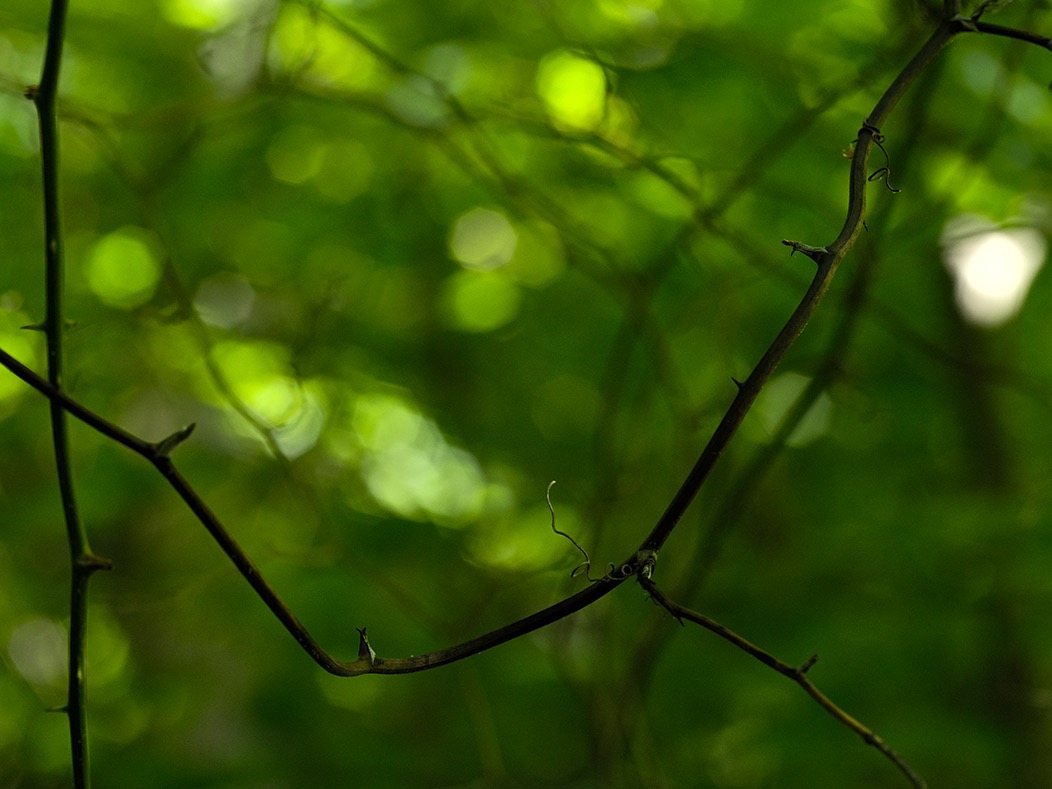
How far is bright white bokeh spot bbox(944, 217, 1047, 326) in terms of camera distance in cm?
92

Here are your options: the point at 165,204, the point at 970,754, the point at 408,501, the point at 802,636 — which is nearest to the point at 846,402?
the point at 802,636

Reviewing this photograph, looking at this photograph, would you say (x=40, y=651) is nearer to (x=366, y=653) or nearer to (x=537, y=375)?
(x=537, y=375)

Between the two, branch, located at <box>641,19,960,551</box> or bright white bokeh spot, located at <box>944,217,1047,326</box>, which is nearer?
branch, located at <box>641,19,960,551</box>

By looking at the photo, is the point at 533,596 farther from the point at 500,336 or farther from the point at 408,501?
the point at 500,336

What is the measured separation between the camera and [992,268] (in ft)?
3.25

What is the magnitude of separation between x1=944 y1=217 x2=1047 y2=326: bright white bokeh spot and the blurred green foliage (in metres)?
0.01

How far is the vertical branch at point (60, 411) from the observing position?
34cm

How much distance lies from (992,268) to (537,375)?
494mm

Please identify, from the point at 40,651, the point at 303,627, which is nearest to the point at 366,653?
the point at 303,627

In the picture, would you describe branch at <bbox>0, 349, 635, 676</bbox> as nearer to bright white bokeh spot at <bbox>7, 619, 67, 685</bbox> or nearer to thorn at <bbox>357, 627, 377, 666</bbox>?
thorn at <bbox>357, 627, 377, 666</bbox>

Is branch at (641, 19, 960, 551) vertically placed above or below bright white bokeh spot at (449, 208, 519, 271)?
below

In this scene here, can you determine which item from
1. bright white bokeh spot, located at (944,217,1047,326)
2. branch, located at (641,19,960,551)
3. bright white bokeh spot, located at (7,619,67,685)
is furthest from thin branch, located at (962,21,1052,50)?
bright white bokeh spot, located at (7,619,67,685)

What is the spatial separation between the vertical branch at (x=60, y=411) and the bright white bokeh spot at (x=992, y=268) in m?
0.75

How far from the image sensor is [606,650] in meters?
0.90
